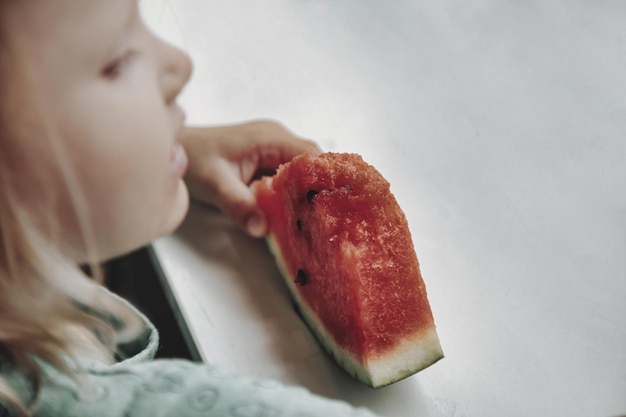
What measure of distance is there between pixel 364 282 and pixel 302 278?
0.21ft

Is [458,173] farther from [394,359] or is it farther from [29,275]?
[29,275]

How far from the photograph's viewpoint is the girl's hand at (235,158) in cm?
68

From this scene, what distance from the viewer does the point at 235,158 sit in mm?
723

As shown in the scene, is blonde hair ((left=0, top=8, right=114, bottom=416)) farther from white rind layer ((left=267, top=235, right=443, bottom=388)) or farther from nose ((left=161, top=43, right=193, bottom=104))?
white rind layer ((left=267, top=235, right=443, bottom=388))

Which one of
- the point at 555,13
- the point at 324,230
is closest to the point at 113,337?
the point at 324,230

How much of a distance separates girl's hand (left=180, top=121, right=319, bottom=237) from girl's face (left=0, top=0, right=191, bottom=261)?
0.64 feet

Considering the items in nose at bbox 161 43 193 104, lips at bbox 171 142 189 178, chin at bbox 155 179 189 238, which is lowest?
chin at bbox 155 179 189 238

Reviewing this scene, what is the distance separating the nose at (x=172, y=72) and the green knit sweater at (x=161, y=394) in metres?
0.19

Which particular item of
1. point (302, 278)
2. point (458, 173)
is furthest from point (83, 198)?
point (458, 173)

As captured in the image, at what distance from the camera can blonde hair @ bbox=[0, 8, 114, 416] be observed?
0.36m

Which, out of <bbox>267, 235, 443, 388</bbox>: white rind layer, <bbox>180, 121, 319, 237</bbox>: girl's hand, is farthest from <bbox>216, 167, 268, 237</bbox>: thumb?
<bbox>267, 235, 443, 388</bbox>: white rind layer

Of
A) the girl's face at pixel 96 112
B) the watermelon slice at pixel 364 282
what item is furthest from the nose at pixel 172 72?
the watermelon slice at pixel 364 282

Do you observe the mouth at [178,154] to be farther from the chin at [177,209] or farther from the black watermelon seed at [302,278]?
the black watermelon seed at [302,278]

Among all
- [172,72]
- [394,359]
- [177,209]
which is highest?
[172,72]
